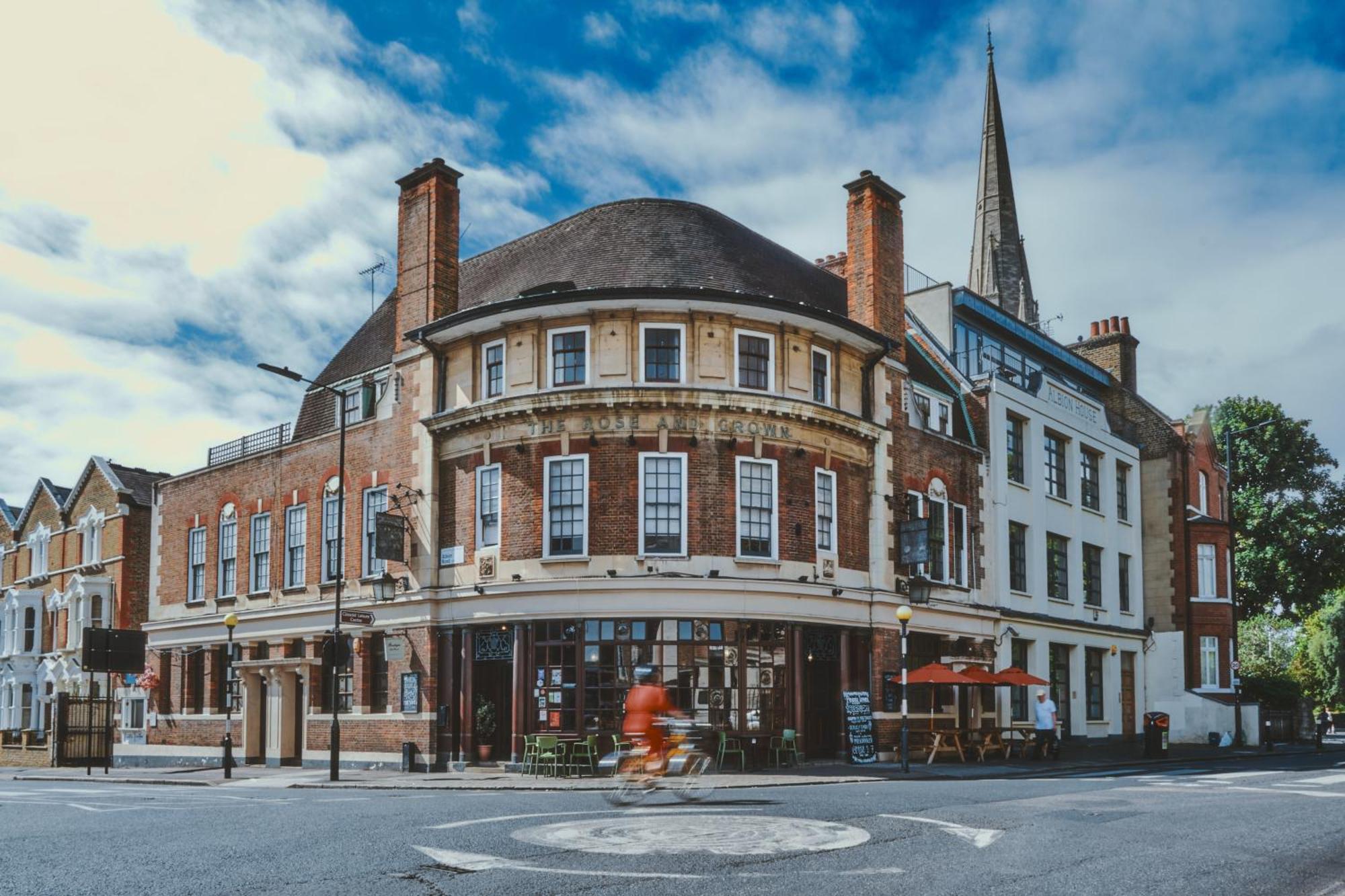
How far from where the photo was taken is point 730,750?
1030 inches

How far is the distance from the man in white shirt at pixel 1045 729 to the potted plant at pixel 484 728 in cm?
1289

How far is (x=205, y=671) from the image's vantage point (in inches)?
1406

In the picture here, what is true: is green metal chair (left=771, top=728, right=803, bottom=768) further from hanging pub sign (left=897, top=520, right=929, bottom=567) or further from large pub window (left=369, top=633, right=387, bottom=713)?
large pub window (left=369, top=633, right=387, bottom=713)

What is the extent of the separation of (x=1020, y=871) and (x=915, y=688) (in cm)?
2126

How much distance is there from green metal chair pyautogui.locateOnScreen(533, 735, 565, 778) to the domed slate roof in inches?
367

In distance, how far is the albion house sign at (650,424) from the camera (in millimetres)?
27188

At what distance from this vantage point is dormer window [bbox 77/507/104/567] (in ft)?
143

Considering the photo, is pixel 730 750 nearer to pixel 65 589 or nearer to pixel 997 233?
pixel 65 589

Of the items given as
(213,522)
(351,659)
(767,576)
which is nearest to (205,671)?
(213,522)

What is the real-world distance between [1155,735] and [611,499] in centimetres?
1606

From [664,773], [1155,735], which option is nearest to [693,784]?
[664,773]

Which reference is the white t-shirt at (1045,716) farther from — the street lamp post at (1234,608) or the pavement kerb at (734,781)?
the street lamp post at (1234,608)

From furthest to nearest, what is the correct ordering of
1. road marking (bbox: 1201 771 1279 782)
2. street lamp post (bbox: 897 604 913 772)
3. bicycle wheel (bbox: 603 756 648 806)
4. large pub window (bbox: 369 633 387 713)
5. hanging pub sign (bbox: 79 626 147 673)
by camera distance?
1. hanging pub sign (bbox: 79 626 147 673)
2. large pub window (bbox: 369 633 387 713)
3. street lamp post (bbox: 897 604 913 772)
4. road marking (bbox: 1201 771 1279 782)
5. bicycle wheel (bbox: 603 756 648 806)

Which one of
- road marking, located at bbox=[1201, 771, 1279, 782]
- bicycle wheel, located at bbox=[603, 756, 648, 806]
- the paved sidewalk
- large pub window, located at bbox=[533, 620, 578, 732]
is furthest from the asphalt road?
large pub window, located at bbox=[533, 620, 578, 732]
